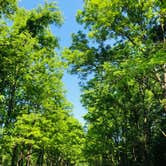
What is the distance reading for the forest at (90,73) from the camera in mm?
18062

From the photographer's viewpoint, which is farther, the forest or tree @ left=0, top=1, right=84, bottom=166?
tree @ left=0, top=1, right=84, bottom=166

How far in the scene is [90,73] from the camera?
20.1 metres

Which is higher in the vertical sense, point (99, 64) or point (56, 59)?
point (56, 59)

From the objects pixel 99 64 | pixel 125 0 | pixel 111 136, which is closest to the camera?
pixel 125 0

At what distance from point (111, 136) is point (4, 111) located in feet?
52.8

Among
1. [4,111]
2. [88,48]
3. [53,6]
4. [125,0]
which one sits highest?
[53,6]

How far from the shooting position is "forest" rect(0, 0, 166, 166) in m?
18.1

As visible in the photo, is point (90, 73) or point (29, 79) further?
point (29, 79)

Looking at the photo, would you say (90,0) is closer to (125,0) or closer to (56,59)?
(125,0)

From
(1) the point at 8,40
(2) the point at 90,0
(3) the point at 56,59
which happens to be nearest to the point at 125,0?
(2) the point at 90,0

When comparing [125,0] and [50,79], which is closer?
[125,0]

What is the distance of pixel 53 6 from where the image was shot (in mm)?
24469

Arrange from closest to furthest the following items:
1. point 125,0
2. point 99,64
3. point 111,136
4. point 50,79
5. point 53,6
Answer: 1. point 125,0
2. point 99,64
3. point 53,6
4. point 50,79
5. point 111,136

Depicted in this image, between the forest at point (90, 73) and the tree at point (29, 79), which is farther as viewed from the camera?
the tree at point (29, 79)
